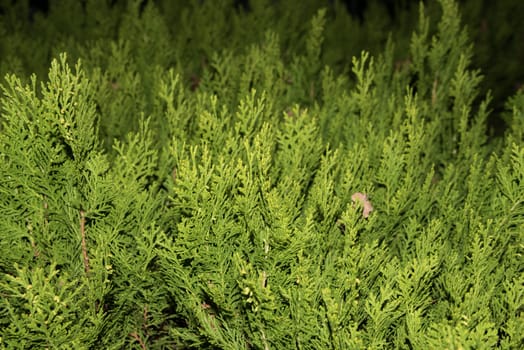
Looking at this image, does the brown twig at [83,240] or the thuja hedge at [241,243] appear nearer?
the thuja hedge at [241,243]

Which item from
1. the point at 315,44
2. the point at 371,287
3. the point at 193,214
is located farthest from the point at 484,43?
the point at 193,214

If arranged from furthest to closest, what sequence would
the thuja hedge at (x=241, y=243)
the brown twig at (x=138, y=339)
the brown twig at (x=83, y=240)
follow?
the brown twig at (x=138, y=339), the brown twig at (x=83, y=240), the thuja hedge at (x=241, y=243)

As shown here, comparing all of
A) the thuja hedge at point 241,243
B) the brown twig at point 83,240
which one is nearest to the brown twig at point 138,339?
the thuja hedge at point 241,243

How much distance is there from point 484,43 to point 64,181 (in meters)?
3.98

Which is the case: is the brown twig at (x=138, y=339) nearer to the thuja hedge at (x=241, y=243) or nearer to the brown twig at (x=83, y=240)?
the thuja hedge at (x=241, y=243)

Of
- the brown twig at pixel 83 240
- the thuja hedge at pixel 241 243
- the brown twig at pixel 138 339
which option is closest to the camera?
the thuja hedge at pixel 241 243

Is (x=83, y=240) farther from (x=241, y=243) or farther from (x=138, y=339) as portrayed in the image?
(x=241, y=243)

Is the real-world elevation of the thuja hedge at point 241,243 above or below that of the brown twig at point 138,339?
above

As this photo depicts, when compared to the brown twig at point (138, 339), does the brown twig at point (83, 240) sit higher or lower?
higher

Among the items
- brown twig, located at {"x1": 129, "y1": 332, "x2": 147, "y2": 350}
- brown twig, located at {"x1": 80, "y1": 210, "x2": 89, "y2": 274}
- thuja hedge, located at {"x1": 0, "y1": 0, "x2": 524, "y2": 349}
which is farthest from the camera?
brown twig, located at {"x1": 129, "y1": 332, "x2": 147, "y2": 350}

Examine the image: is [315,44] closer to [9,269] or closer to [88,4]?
[88,4]

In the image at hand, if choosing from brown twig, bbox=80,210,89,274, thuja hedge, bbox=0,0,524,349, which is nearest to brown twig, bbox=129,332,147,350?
thuja hedge, bbox=0,0,524,349

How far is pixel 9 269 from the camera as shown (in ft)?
8.27

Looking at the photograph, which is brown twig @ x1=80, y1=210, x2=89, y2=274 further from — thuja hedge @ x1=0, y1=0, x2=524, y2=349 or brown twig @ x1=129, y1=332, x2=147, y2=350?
brown twig @ x1=129, y1=332, x2=147, y2=350
